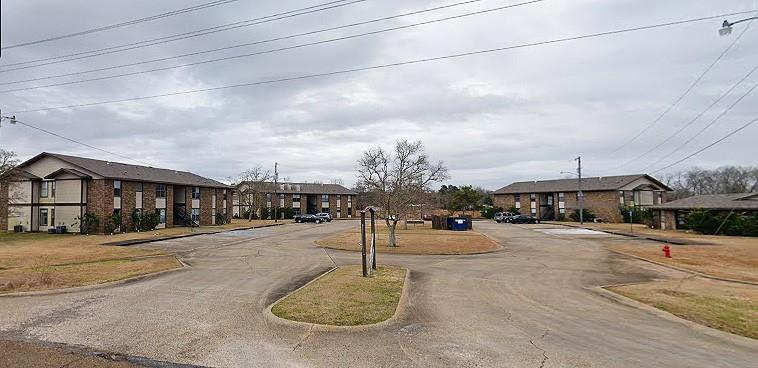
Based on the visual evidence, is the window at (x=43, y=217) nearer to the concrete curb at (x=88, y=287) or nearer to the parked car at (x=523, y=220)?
the concrete curb at (x=88, y=287)

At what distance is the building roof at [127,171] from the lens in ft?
131

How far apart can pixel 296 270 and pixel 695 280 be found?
15.9 metres

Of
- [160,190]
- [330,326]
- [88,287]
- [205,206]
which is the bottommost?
[330,326]

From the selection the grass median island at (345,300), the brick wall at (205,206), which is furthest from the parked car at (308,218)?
the grass median island at (345,300)

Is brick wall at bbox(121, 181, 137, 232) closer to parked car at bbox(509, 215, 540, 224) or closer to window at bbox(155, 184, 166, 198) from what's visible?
window at bbox(155, 184, 166, 198)

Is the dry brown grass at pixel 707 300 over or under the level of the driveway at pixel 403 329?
under

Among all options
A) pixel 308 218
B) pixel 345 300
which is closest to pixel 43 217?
pixel 308 218

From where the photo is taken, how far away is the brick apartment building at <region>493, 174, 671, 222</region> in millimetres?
65438

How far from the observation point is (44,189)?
40250mm

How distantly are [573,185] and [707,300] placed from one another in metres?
64.5

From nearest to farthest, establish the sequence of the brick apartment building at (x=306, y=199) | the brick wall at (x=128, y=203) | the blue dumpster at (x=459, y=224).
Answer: the brick wall at (x=128, y=203), the blue dumpster at (x=459, y=224), the brick apartment building at (x=306, y=199)

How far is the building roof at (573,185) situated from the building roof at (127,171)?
5358cm

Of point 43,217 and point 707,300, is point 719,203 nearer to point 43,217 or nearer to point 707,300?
point 707,300

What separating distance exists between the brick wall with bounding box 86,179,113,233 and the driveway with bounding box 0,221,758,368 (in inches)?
1055
